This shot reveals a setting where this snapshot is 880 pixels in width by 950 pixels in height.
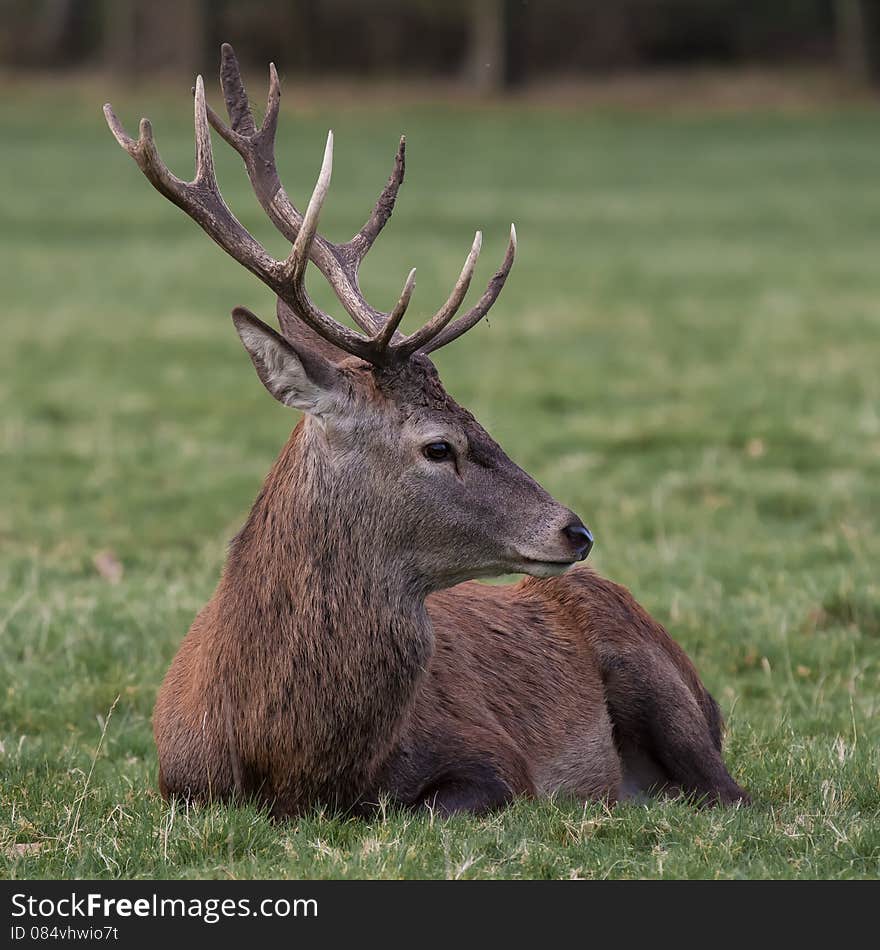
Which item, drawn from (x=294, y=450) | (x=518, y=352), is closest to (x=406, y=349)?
(x=294, y=450)

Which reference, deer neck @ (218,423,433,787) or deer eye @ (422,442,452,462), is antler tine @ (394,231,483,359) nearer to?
deer eye @ (422,442,452,462)

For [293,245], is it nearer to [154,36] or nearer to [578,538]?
[578,538]

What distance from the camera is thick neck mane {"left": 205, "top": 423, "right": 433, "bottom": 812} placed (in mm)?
4969

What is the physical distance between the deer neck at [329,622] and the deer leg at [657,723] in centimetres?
109

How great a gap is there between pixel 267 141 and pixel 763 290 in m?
14.6

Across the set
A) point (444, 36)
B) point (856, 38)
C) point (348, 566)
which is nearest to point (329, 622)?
point (348, 566)

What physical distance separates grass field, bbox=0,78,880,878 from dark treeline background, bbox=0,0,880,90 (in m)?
20.8

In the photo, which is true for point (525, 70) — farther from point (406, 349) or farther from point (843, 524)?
point (406, 349)

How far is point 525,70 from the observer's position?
47.8 m

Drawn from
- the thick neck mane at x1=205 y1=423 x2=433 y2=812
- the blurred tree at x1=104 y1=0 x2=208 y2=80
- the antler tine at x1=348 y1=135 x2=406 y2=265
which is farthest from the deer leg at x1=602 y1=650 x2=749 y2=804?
the blurred tree at x1=104 y1=0 x2=208 y2=80

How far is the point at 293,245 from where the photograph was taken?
518 centimetres

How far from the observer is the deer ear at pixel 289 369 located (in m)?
4.84

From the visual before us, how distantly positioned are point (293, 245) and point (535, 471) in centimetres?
619

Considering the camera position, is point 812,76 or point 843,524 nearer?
point 843,524
